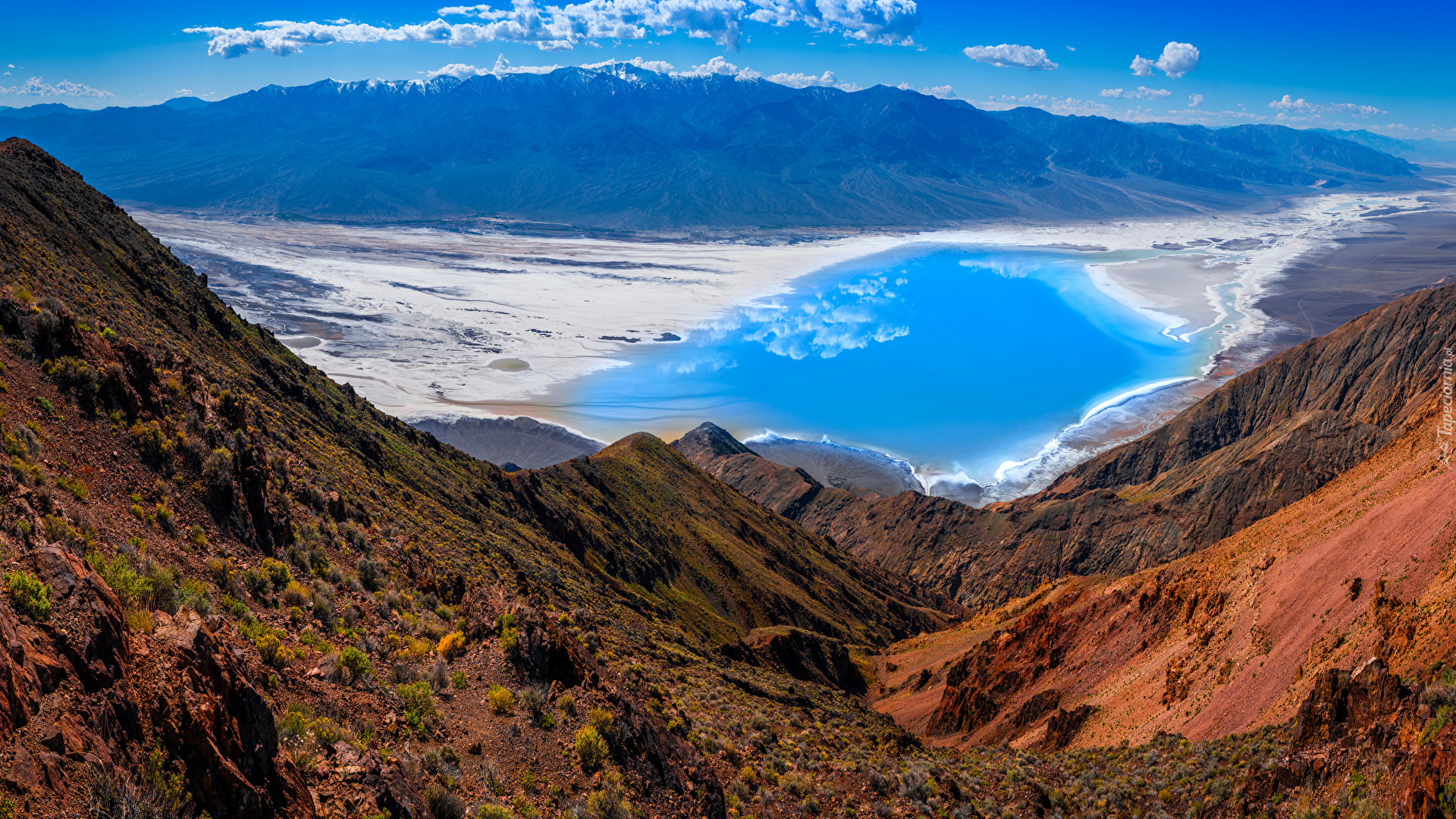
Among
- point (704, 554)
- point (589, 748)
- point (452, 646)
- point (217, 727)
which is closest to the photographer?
point (217, 727)

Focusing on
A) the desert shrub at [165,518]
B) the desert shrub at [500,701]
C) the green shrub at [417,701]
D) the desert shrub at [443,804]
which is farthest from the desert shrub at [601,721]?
the desert shrub at [165,518]

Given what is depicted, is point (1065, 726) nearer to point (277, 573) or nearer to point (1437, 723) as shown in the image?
point (1437, 723)

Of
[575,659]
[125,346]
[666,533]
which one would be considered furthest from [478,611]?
[666,533]

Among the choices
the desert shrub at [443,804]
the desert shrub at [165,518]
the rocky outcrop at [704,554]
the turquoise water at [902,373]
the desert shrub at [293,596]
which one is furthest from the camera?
the turquoise water at [902,373]

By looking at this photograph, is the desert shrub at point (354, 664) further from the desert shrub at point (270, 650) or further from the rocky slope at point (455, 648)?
the desert shrub at point (270, 650)

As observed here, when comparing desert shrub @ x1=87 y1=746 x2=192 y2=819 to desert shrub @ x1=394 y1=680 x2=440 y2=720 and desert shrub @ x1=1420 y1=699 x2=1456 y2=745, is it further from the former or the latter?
desert shrub @ x1=1420 y1=699 x2=1456 y2=745

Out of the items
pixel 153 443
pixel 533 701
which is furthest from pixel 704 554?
pixel 153 443

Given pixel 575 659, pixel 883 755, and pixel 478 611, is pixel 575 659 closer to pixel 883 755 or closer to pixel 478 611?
pixel 478 611
